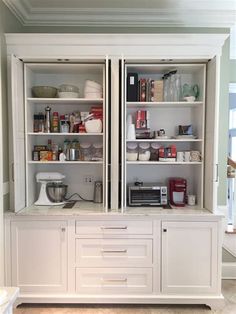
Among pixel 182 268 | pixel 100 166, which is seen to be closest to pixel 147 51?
pixel 100 166

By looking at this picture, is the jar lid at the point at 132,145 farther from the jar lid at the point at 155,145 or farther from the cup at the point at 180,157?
the cup at the point at 180,157

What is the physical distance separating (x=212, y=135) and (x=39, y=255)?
6.14 ft

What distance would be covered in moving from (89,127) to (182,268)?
1.55 metres

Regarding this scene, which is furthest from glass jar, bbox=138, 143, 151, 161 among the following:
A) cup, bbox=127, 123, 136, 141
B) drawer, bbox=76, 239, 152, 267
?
drawer, bbox=76, 239, 152, 267

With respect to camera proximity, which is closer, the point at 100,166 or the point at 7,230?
the point at 7,230

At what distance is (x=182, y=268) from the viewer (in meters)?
2.38

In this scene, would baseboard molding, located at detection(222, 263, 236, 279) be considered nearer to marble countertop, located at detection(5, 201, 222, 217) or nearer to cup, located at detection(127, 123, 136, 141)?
marble countertop, located at detection(5, 201, 222, 217)

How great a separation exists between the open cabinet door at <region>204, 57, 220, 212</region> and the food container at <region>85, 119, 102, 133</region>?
1019 millimetres

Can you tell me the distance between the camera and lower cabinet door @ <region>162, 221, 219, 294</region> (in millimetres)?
2363

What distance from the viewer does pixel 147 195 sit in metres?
2.63

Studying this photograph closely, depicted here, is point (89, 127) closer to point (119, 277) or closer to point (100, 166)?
point (100, 166)

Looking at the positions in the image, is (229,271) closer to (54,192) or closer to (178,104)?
(178,104)

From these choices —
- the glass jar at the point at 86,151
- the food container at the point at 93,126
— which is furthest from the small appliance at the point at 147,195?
the food container at the point at 93,126

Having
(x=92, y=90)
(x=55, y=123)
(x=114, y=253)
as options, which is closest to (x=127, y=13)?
(x=92, y=90)
